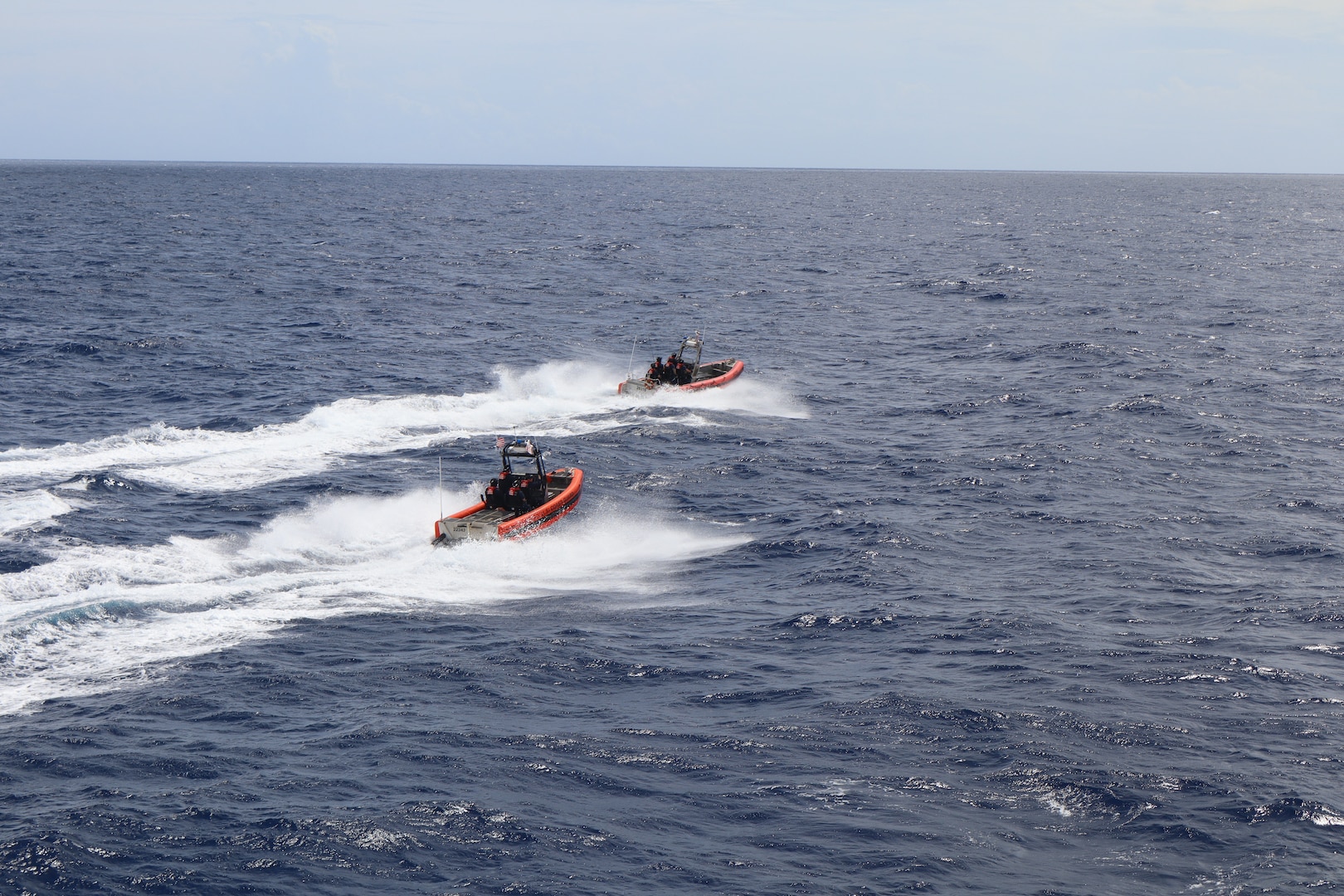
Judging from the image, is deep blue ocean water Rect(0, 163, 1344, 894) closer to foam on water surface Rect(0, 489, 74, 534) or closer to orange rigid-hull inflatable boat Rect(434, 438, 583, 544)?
foam on water surface Rect(0, 489, 74, 534)

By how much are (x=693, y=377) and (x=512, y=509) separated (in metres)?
21.9

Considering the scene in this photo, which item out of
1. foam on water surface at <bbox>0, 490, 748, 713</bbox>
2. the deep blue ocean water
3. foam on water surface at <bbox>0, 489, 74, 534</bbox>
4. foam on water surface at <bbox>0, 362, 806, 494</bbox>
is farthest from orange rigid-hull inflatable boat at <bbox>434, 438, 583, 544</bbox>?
foam on water surface at <bbox>0, 489, 74, 534</bbox>

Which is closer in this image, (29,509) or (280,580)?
(280,580)

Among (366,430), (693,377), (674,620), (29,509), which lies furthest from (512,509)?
(693,377)

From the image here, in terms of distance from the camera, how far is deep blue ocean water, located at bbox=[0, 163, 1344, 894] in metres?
20.1

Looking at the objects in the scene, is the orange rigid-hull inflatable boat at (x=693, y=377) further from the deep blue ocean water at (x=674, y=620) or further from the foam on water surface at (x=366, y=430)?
the deep blue ocean water at (x=674, y=620)

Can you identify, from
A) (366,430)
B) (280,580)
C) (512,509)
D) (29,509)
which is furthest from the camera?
(366,430)

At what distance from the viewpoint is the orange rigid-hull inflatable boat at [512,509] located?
3506cm

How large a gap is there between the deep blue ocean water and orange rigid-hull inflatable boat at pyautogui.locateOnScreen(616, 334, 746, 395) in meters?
1.05

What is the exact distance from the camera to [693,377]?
57.8 m

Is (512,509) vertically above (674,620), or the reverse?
(512,509)

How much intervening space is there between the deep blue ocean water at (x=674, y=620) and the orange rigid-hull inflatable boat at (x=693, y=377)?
1.05m

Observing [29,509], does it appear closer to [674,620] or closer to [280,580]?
[280,580]

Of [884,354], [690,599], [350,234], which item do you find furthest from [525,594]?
[350,234]
